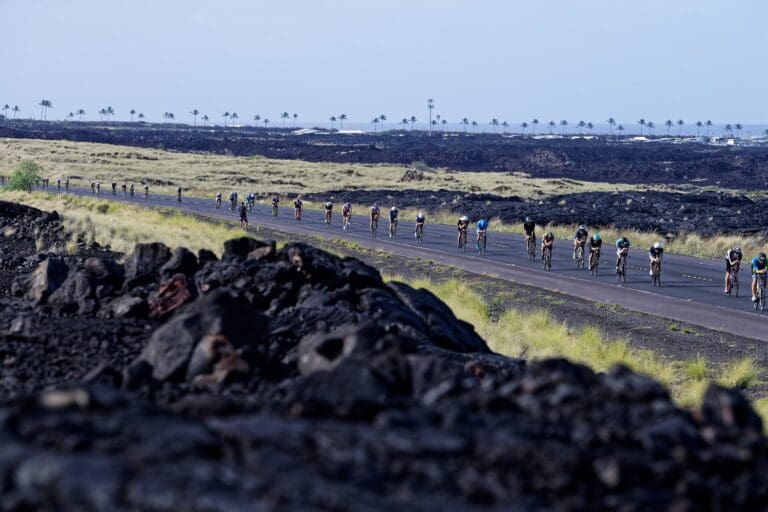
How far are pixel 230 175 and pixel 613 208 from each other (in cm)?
5926

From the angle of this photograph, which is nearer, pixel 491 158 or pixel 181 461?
pixel 181 461

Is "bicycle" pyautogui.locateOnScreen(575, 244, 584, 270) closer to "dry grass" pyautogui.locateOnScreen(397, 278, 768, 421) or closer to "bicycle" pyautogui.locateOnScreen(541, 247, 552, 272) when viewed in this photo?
"bicycle" pyautogui.locateOnScreen(541, 247, 552, 272)

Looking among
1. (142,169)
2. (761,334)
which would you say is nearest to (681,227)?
(761,334)

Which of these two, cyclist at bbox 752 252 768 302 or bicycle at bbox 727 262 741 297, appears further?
bicycle at bbox 727 262 741 297

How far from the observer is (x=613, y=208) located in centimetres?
8000

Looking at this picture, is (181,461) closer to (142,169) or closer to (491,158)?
(142,169)

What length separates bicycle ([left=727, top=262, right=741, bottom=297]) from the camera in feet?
113

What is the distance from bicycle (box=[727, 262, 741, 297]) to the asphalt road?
34cm

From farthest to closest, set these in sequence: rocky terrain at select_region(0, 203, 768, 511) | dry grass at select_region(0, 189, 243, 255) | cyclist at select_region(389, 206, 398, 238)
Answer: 1. cyclist at select_region(389, 206, 398, 238)
2. dry grass at select_region(0, 189, 243, 255)
3. rocky terrain at select_region(0, 203, 768, 511)

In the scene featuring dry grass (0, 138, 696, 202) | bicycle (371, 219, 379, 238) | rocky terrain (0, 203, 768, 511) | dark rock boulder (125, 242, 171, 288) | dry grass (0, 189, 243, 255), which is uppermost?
rocky terrain (0, 203, 768, 511)

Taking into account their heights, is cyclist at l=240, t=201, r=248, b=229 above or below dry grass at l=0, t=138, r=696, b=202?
above

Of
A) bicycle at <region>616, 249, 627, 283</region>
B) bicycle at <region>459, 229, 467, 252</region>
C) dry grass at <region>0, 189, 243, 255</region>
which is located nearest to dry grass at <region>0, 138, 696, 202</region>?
dry grass at <region>0, 189, 243, 255</region>

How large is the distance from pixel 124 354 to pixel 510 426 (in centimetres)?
806

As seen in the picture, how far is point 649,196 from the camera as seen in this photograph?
93875 millimetres
